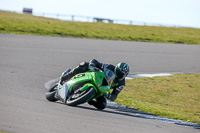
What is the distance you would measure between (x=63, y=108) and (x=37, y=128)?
2.30m

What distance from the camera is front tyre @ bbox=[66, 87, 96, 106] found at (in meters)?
8.00

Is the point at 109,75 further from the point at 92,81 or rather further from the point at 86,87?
the point at 86,87

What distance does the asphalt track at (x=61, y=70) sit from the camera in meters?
6.52

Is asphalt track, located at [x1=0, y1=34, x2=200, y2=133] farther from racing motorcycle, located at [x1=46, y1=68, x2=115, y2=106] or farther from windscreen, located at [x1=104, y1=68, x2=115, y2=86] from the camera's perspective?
windscreen, located at [x1=104, y1=68, x2=115, y2=86]

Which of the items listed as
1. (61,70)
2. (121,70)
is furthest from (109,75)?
(61,70)

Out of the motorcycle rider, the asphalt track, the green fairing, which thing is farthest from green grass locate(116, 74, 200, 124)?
the green fairing

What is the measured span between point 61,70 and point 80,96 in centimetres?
819

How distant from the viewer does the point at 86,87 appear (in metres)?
8.16

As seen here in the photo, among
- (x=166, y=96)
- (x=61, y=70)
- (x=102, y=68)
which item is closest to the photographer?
(x=102, y=68)

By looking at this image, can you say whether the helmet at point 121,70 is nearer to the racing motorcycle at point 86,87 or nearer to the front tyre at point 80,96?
the racing motorcycle at point 86,87

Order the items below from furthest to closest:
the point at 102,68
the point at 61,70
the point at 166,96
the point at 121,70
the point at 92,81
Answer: the point at 61,70 → the point at 166,96 → the point at 121,70 → the point at 102,68 → the point at 92,81

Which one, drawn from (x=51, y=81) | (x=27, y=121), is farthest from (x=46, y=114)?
(x=51, y=81)

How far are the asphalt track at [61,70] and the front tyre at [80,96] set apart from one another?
0.17 m

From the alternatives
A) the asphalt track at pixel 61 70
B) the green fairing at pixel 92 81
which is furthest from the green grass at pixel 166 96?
the green fairing at pixel 92 81
